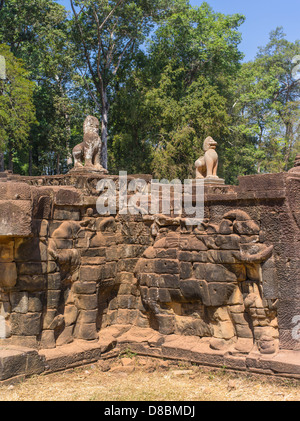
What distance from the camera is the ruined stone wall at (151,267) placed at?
7000mm

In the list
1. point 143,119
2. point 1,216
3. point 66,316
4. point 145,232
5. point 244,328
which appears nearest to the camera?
point 1,216

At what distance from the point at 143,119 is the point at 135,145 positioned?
139 centimetres

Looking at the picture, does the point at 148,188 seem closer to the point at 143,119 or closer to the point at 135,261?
the point at 135,261

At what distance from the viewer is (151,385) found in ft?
23.2

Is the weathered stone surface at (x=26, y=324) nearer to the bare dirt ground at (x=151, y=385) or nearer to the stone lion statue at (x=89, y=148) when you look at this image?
the bare dirt ground at (x=151, y=385)

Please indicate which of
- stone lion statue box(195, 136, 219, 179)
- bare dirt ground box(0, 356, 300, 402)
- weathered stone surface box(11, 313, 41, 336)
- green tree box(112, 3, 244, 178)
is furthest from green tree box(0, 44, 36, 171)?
bare dirt ground box(0, 356, 300, 402)

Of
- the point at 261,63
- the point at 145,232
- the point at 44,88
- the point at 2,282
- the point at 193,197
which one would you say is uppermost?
the point at 261,63

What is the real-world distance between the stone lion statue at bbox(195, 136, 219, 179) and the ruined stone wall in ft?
11.1

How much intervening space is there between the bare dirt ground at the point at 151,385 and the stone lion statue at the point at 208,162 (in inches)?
202

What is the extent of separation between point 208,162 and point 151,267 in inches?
158

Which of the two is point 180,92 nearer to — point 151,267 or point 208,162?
point 208,162

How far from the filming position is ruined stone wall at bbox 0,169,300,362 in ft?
23.0

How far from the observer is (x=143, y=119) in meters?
23.4

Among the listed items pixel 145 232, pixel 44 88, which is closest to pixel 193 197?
pixel 145 232
